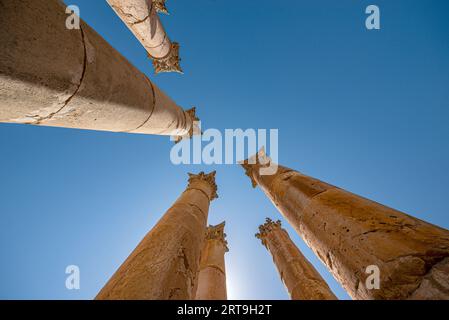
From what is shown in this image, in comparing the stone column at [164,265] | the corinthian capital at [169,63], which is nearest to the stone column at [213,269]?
the stone column at [164,265]

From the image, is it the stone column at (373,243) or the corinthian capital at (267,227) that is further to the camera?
the corinthian capital at (267,227)

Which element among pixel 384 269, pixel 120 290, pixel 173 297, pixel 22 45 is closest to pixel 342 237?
pixel 384 269

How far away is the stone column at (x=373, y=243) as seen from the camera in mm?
2439

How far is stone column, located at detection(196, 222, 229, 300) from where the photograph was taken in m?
8.10

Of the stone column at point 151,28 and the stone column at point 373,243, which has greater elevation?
the stone column at point 151,28

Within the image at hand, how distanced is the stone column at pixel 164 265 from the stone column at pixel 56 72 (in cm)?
226

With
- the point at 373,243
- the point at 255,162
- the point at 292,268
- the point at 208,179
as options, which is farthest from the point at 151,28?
the point at 292,268

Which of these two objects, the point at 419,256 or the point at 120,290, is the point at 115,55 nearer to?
the point at 120,290

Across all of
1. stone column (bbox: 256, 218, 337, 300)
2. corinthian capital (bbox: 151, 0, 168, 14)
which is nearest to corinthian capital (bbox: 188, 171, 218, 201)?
stone column (bbox: 256, 218, 337, 300)

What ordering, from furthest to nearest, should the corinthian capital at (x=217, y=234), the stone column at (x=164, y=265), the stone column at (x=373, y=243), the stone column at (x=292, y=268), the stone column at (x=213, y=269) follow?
the corinthian capital at (x=217, y=234) → the stone column at (x=292, y=268) → the stone column at (x=213, y=269) → the stone column at (x=164, y=265) → the stone column at (x=373, y=243)

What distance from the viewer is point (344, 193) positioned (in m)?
4.59

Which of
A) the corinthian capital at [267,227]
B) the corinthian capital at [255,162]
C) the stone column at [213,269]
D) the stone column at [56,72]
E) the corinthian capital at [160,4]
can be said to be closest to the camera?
the stone column at [56,72]

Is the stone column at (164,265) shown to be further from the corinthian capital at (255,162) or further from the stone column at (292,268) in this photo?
the stone column at (292,268)

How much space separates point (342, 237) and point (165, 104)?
16.6 feet
